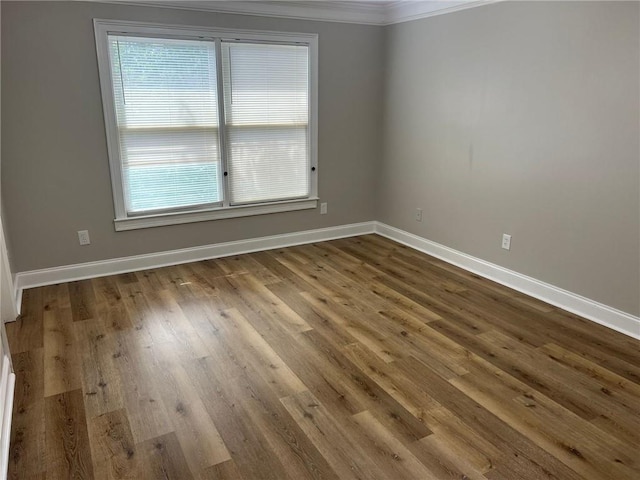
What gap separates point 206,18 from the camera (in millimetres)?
3670

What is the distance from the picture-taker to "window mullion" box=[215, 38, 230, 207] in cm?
380

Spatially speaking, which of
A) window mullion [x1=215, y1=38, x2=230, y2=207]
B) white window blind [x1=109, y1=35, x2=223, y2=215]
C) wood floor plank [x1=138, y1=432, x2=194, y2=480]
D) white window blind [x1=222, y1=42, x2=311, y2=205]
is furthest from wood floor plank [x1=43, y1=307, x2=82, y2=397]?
white window blind [x1=222, y1=42, x2=311, y2=205]

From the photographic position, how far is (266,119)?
4.17 meters

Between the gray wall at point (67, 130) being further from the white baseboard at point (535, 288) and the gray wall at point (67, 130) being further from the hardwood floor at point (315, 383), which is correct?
the white baseboard at point (535, 288)

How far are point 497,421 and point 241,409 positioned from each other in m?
1.18

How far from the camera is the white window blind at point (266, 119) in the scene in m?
3.96

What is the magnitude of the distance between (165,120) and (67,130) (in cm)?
72

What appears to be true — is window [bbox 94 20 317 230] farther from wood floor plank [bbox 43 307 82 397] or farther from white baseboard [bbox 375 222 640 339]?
white baseboard [bbox 375 222 640 339]

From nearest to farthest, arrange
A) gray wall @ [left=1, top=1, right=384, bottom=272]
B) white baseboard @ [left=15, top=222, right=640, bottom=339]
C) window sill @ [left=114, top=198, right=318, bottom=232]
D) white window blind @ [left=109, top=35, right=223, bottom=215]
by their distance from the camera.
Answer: white baseboard @ [left=15, top=222, right=640, bottom=339] < gray wall @ [left=1, top=1, right=384, bottom=272] < white window blind @ [left=109, top=35, right=223, bottom=215] < window sill @ [left=114, top=198, right=318, bottom=232]

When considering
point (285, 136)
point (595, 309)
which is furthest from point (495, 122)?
point (285, 136)

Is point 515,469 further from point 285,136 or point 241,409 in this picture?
point 285,136

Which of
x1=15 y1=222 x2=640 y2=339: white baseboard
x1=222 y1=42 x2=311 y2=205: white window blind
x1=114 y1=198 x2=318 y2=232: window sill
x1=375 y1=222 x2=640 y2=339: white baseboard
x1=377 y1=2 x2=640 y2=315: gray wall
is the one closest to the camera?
x1=377 y1=2 x2=640 y2=315: gray wall

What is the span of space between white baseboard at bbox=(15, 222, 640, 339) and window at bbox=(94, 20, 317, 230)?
1.00 ft

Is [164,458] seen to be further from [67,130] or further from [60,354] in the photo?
[67,130]
